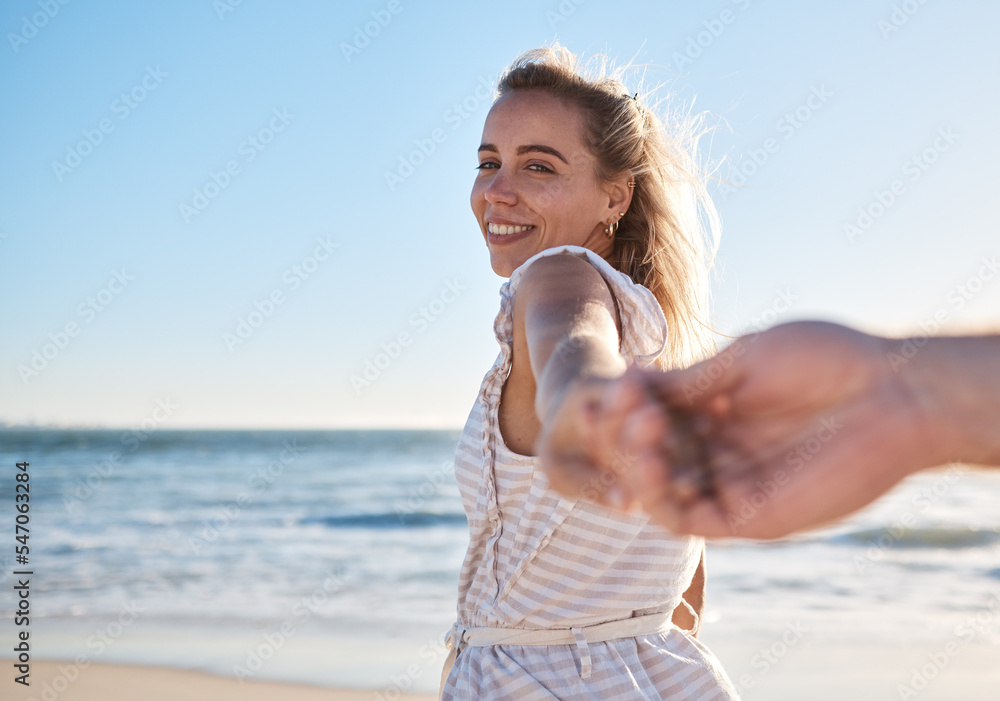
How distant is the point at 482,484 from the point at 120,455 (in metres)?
30.3

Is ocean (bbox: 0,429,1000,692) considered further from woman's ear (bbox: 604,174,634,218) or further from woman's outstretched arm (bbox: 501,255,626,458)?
woman's ear (bbox: 604,174,634,218)

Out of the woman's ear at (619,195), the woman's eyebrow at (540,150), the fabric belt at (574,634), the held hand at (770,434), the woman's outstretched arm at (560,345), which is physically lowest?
the fabric belt at (574,634)

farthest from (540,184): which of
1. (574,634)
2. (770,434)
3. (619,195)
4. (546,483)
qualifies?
(770,434)

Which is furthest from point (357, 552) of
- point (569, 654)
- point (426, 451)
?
point (426, 451)

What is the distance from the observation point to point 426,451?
34531mm

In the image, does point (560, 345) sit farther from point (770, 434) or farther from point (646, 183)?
point (646, 183)

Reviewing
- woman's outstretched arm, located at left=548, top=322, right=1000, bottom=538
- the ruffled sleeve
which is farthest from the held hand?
the ruffled sleeve

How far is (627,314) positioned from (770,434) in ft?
2.49

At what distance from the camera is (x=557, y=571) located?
158cm

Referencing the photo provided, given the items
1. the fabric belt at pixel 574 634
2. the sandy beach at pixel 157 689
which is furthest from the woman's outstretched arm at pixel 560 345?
the sandy beach at pixel 157 689

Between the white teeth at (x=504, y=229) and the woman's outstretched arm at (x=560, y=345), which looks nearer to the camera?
the woman's outstretched arm at (x=560, y=345)

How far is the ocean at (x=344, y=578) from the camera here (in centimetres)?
635

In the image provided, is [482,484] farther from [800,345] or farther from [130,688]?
[130,688]

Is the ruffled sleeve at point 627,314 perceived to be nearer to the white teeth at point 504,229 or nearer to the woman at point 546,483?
the woman at point 546,483
